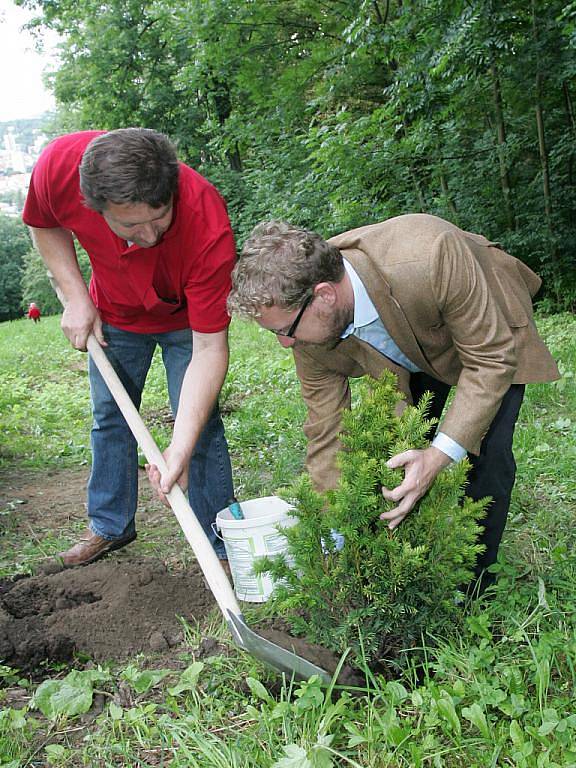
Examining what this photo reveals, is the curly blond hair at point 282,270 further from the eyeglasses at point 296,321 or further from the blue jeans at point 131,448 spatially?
the blue jeans at point 131,448

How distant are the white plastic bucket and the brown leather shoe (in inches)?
31.9

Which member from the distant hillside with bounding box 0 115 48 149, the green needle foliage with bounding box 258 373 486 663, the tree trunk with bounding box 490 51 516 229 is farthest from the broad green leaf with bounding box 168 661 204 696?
the distant hillside with bounding box 0 115 48 149

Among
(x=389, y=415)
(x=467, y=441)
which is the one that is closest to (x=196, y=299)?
(x=389, y=415)

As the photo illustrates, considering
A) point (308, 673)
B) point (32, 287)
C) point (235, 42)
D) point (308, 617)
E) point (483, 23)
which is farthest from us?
point (32, 287)

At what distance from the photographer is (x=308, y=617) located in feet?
8.63

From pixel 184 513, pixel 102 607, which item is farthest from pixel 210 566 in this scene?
pixel 102 607

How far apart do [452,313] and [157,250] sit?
1.21 meters

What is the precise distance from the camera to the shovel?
86.0 inches

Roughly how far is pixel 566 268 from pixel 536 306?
748mm

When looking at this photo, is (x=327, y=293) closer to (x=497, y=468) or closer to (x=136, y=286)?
(x=497, y=468)

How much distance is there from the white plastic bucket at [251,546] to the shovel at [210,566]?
157mm

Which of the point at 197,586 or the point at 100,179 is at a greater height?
the point at 100,179

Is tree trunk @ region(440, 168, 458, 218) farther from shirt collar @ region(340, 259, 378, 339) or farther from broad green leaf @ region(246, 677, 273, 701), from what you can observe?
broad green leaf @ region(246, 677, 273, 701)

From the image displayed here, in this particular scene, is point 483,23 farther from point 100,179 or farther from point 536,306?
point 100,179
